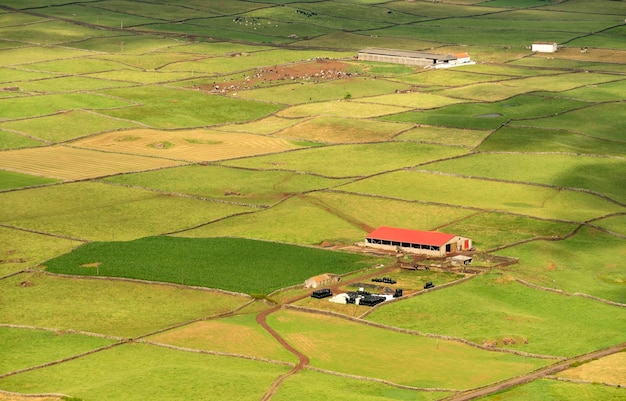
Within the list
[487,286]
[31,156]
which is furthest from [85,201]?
[487,286]

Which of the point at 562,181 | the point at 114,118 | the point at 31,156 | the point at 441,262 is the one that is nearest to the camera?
the point at 441,262

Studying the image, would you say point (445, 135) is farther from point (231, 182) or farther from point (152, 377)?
point (152, 377)

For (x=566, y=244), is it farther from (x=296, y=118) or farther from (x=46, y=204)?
(x=296, y=118)

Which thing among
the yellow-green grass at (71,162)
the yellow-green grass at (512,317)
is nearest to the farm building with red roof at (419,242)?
the yellow-green grass at (512,317)

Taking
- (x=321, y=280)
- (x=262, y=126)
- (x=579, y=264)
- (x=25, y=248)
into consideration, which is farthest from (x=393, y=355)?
(x=262, y=126)

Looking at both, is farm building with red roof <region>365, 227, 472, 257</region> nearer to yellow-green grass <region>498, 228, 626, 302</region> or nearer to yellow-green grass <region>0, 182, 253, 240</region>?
yellow-green grass <region>498, 228, 626, 302</region>

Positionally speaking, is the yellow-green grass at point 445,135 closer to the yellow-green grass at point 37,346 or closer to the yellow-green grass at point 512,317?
the yellow-green grass at point 512,317

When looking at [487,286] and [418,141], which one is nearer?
[487,286]
